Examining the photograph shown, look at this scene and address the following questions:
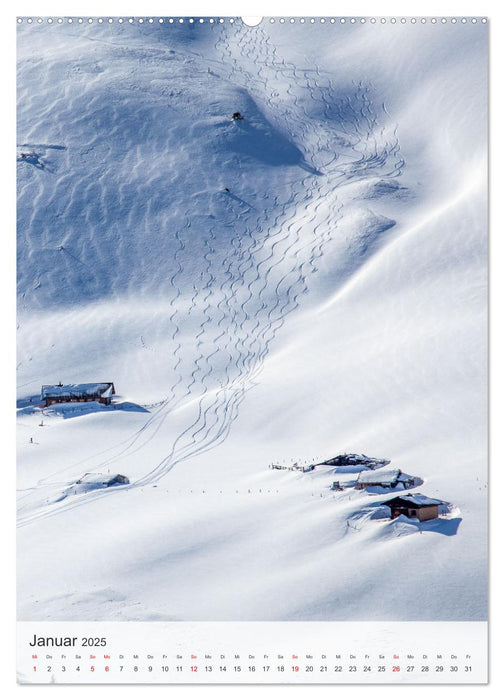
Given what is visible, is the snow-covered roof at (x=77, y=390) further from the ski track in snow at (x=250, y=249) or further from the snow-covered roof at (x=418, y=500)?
Answer: the snow-covered roof at (x=418, y=500)

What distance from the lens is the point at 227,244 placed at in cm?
1873

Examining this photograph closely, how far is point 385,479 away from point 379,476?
0.10 m

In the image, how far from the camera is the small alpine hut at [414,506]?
12062 mm

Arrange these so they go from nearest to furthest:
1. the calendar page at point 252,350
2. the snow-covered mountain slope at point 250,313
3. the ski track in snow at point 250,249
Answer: the calendar page at point 252,350 < the snow-covered mountain slope at point 250,313 < the ski track in snow at point 250,249

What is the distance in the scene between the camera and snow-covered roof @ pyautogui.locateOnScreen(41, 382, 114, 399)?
1481 centimetres

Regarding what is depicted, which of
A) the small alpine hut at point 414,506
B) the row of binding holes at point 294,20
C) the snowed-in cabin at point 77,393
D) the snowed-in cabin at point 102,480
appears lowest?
the small alpine hut at point 414,506

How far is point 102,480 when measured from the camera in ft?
43.3

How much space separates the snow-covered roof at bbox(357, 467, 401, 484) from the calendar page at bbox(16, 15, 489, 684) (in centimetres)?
4

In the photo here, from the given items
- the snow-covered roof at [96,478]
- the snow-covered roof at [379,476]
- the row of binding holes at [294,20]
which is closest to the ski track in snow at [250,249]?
the snow-covered roof at [96,478]

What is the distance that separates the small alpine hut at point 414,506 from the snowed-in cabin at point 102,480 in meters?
3.50

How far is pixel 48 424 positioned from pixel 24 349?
113 cm

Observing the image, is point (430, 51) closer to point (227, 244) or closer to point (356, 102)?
point (356, 102)

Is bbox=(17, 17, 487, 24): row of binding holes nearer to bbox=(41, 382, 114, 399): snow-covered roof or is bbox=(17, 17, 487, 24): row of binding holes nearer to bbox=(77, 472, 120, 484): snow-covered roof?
bbox=(41, 382, 114, 399): snow-covered roof
